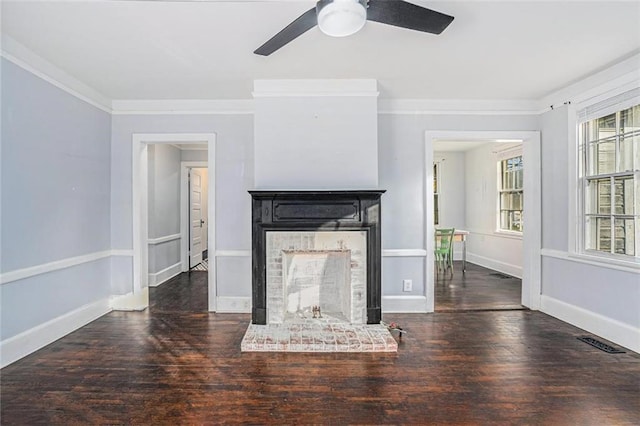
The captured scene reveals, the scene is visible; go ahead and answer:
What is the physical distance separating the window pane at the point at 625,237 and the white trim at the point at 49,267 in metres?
5.25

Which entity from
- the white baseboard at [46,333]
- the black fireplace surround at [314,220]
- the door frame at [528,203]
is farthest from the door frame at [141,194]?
the door frame at [528,203]

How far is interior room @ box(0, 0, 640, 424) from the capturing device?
2.29m

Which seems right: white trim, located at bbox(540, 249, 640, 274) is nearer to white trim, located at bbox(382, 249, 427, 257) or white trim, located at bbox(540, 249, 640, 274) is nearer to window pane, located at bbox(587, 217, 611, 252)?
window pane, located at bbox(587, 217, 611, 252)

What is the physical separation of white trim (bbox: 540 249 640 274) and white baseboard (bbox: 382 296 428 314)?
1531 millimetres

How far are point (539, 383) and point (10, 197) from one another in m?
4.20

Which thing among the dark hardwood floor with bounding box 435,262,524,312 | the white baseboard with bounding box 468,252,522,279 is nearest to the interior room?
the dark hardwood floor with bounding box 435,262,524,312

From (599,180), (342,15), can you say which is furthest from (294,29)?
(599,180)

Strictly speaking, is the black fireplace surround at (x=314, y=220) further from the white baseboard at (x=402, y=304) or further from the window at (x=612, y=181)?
the window at (x=612, y=181)

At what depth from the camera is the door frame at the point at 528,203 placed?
4.18 metres

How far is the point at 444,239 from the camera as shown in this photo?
20.8 feet

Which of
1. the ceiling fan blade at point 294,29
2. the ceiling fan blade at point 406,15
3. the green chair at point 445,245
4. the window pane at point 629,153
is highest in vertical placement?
the ceiling fan blade at point 294,29

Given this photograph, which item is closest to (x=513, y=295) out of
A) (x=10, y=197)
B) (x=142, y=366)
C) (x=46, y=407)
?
(x=142, y=366)

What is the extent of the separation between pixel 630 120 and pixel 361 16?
296cm

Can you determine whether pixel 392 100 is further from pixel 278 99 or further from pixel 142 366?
pixel 142 366
